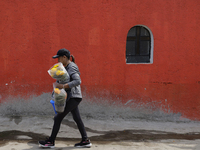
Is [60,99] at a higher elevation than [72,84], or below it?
below

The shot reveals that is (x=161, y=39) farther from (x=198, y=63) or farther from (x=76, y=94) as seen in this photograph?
(x=76, y=94)

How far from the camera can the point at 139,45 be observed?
18.3 ft

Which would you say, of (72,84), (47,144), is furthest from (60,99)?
(47,144)

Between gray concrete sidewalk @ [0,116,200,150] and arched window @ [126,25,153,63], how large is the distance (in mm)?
1700

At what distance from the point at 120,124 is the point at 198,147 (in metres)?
1.84

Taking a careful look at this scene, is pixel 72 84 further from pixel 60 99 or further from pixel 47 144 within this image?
pixel 47 144

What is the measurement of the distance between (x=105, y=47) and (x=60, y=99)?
8.10 feet

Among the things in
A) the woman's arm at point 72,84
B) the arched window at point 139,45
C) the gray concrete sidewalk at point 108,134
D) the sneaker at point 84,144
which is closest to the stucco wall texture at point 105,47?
the arched window at point 139,45

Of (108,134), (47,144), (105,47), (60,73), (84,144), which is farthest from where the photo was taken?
(105,47)

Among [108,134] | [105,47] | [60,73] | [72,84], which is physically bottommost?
[108,134]

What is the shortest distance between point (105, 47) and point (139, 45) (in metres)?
0.98

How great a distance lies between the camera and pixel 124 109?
17.8 feet

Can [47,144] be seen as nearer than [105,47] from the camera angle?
Yes

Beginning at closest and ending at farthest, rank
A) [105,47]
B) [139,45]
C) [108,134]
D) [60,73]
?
[60,73], [108,134], [105,47], [139,45]
